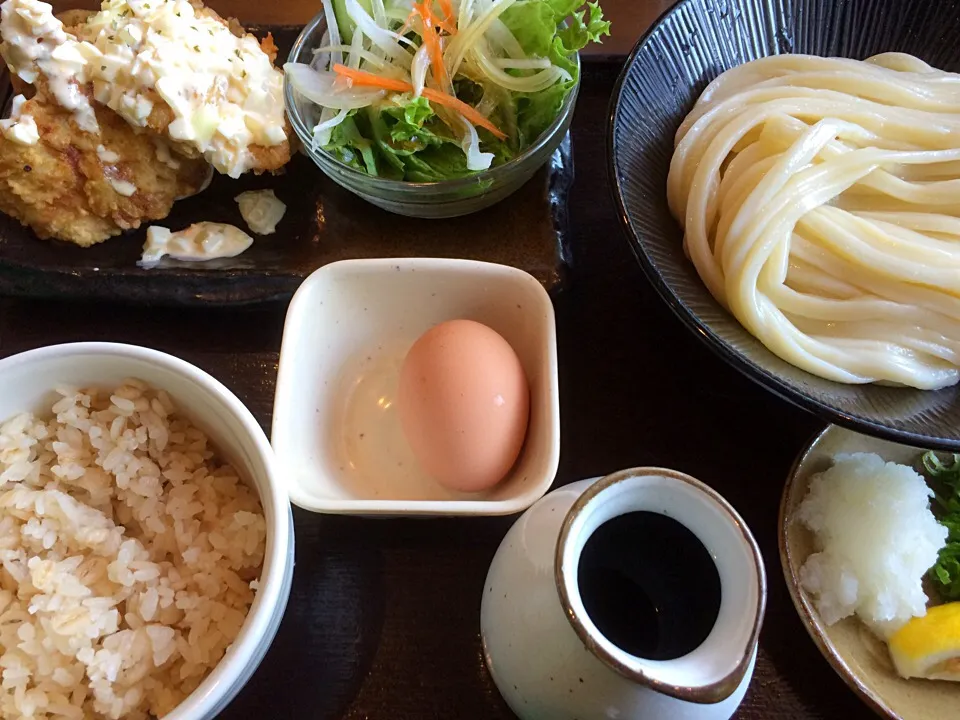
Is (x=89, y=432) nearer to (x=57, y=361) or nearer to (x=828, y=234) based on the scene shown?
(x=57, y=361)

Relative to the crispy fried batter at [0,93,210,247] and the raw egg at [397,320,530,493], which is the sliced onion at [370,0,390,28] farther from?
the raw egg at [397,320,530,493]

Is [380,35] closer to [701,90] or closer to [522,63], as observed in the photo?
[522,63]

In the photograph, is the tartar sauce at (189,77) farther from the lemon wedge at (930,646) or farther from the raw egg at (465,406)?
the lemon wedge at (930,646)

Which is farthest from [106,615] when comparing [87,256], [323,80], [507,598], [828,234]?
[828,234]

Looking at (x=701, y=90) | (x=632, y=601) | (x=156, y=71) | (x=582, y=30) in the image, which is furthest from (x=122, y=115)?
(x=632, y=601)

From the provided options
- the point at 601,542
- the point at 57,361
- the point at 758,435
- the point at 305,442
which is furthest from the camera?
the point at 758,435
